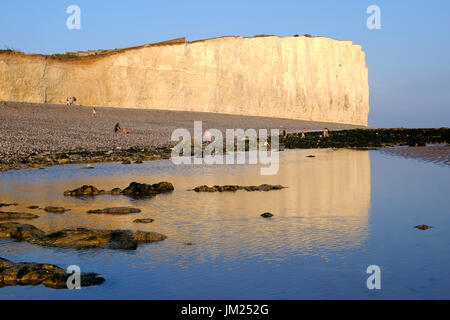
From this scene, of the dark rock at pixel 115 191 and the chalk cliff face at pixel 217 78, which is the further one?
the chalk cliff face at pixel 217 78

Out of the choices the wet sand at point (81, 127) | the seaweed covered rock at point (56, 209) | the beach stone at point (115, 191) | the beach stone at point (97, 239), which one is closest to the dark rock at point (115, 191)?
the beach stone at point (115, 191)

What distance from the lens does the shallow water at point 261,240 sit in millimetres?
5648

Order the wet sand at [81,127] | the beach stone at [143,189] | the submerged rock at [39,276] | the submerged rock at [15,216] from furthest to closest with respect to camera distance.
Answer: the wet sand at [81,127]
the beach stone at [143,189]
the submerged rock at [15,216]
the submerged rock at [39,276]

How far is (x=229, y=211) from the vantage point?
10234mm

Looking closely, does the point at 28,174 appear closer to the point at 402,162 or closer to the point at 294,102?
the point at 402,162

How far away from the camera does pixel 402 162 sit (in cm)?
2109

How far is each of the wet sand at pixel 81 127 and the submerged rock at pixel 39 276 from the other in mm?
13757

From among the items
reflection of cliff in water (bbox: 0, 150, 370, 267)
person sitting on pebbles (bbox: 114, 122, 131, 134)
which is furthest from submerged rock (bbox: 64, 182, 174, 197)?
person sitting on pebbles (bbox: 114, 122, 131, 134)

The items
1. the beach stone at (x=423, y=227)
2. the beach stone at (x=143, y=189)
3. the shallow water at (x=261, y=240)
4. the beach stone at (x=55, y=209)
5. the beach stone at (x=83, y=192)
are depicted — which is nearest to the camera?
the shallow water at (x=261, y=240)

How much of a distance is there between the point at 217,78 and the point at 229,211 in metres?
51.6

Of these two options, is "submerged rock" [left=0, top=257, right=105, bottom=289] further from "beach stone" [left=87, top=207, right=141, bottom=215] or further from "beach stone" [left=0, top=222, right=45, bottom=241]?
"beach stone" [left=87, top=207, right=141, bottom=215]

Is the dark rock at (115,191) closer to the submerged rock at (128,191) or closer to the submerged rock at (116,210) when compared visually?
the submerged rock at (128,191)
